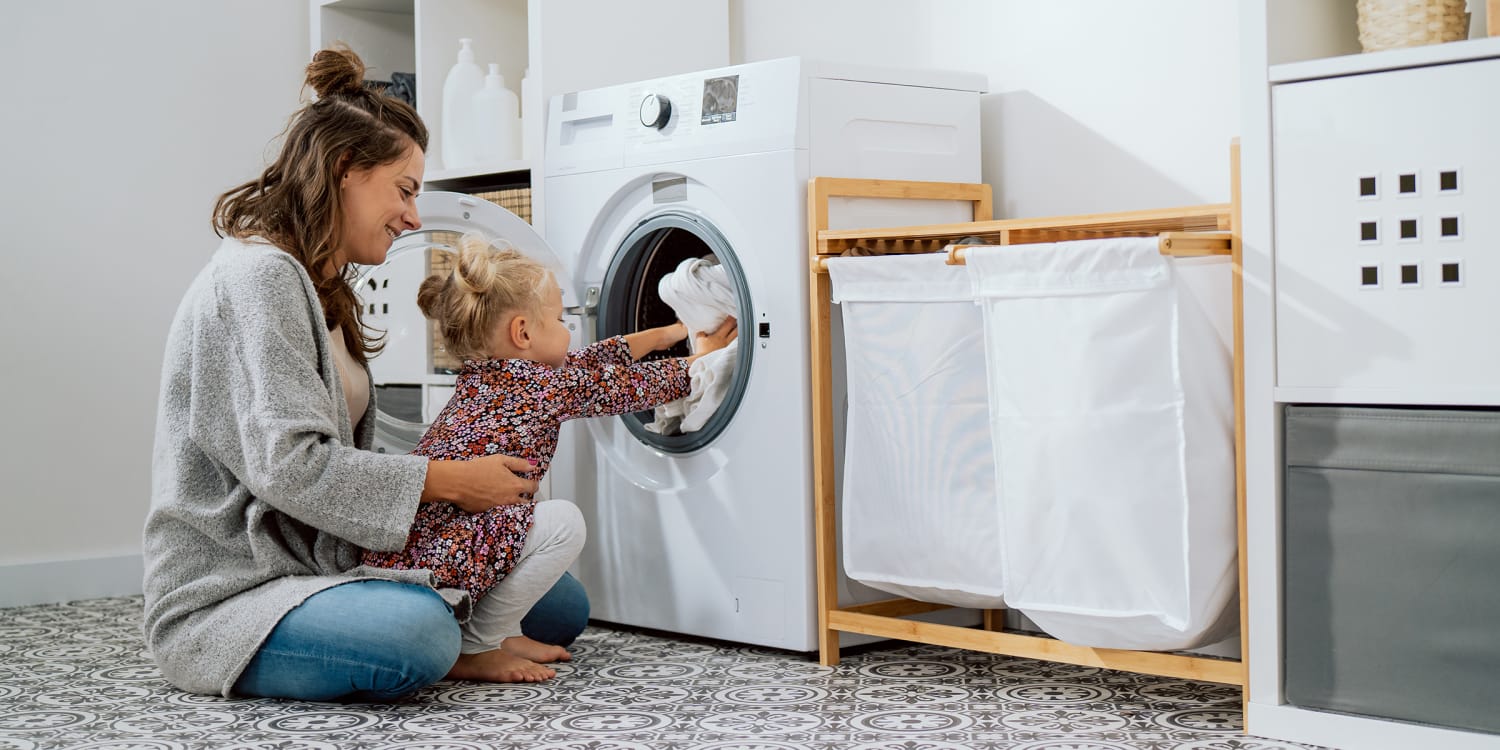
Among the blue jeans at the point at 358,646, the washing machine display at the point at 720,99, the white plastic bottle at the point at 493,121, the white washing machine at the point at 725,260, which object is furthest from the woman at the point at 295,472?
the white plastic bottle at the point at 493,121

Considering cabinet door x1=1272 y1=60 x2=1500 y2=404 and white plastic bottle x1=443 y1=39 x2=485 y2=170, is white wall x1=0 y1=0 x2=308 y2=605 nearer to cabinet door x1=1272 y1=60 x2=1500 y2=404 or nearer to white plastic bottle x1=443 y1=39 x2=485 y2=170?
white plastic bottle x1=443 y1=39 x2=485 y2=170

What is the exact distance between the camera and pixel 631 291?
102 inches

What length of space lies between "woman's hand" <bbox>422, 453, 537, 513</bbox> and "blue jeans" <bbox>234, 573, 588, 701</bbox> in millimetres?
139

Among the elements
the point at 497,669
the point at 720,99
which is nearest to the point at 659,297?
the point at 720,99

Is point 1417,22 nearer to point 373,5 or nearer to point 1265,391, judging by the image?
point 1265,391

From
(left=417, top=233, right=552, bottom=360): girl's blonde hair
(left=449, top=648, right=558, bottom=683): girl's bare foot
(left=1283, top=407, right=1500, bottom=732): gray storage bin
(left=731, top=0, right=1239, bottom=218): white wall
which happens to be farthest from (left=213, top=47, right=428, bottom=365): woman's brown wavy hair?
(left=1283, top=407, right=1500, bottom=732): gray storage bin

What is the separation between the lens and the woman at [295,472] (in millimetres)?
1957

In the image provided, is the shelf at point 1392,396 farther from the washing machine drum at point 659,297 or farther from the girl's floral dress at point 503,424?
the girl's floral dress at point 503,424

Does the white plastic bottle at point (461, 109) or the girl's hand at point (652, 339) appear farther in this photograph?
the white plastic bottle at point (461, 109)

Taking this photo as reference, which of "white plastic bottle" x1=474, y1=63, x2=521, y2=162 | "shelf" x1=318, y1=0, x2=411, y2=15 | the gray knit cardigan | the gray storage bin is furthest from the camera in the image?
"shelf" x1=318, y1=0, x2=411, y2=15

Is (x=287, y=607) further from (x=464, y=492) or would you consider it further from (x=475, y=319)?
(x=475, y=319)

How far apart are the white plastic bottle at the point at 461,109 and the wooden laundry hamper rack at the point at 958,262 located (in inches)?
38.1

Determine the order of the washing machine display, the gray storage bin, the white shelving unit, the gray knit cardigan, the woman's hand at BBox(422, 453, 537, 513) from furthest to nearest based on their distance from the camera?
1. the washing machine display
2. the woman's hand at BBox(422, 453, 537, 513)
3. the gray knit cardigan
4. the white shelving unit
5. the gray storage bin

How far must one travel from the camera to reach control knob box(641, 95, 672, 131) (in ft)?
7.96
